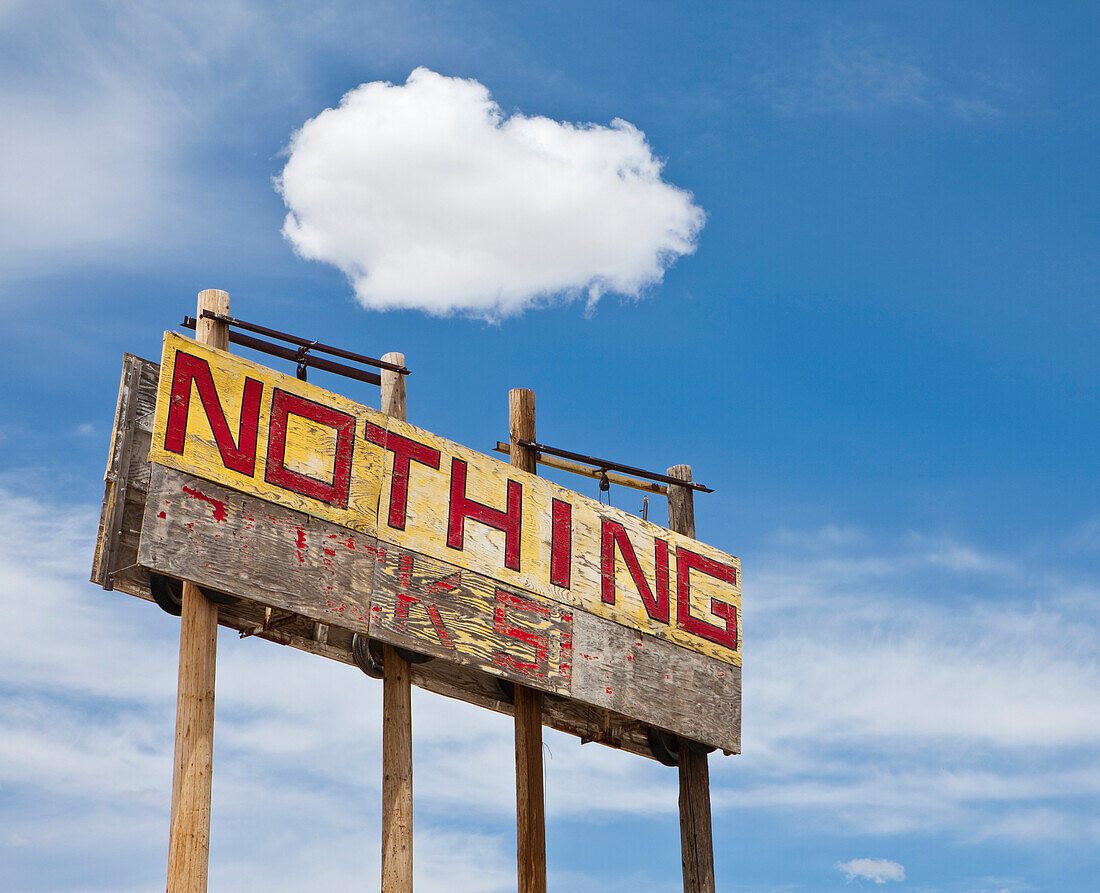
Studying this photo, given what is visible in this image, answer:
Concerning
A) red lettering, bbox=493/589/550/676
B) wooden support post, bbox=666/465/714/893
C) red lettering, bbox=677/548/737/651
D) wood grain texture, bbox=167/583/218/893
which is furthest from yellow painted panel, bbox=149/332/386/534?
wooden support post, bbox=666/465/714/893

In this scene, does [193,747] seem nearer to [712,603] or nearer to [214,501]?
[214,501]

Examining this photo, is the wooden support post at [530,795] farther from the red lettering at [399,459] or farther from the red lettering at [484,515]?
the red lettering at [399,459]

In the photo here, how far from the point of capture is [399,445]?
1192 centimetres

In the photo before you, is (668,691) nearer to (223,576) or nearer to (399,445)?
(399,445)

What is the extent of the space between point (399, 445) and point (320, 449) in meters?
0.76

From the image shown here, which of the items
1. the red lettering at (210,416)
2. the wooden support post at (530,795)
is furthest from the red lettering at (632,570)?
the red lettering at (210,416)

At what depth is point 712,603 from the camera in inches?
549

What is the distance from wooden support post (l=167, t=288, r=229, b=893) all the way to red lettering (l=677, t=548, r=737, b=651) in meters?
4.77

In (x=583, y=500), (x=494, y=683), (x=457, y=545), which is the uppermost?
(x=583, y=500)

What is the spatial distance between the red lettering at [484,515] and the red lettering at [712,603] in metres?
1.96

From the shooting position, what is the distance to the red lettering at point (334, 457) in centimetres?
1113

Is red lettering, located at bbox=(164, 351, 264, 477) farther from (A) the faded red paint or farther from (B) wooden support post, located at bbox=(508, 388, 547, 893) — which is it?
(B) wooden support post, located at bbox=(508, 388, 547, 893)

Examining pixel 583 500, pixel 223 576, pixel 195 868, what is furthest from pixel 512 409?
pixel 195 868

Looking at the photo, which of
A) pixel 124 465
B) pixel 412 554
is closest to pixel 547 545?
pixel 412 554
